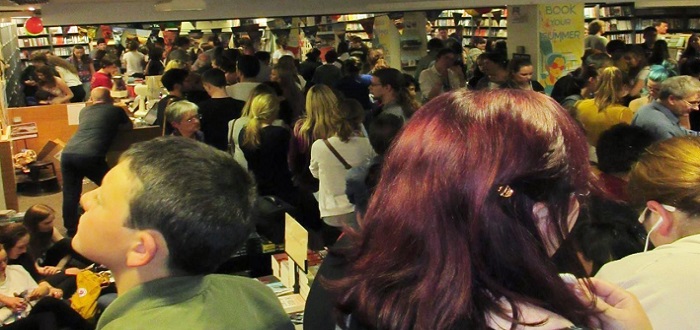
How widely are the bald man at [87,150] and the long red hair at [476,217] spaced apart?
5.33 metres

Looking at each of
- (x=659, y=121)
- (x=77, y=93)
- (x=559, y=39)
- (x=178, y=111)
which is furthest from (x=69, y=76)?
(x=659, y=121)

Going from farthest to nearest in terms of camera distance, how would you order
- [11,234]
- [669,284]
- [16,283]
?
[11,234]
[16,283]
[669,284]

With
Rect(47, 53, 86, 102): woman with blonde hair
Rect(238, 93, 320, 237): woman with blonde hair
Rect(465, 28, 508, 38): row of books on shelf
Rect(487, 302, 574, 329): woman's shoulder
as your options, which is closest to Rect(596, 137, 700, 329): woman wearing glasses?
Rect(487, 302, 574, 329): woman's shoulder

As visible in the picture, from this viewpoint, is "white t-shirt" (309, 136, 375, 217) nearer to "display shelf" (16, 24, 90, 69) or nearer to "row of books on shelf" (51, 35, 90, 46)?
"display shelf" (16, 24, 90, 69)

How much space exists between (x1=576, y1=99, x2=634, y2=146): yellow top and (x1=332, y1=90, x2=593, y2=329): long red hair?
3.95 metres

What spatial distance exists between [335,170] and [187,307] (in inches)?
121

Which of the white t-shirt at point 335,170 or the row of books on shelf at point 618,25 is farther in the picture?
the row of books on shelf at point 618,25

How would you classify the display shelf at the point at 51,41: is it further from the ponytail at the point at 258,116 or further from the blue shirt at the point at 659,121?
the blue shirt at the point at 659,121

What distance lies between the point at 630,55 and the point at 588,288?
6493mm

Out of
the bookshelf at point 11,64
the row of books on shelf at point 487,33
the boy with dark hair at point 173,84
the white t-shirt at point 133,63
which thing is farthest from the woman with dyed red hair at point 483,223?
the row of books on shelf at point 487,33

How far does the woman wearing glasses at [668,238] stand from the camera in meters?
1.63

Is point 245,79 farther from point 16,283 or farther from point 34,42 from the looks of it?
point 34,42

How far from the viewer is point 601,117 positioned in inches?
193

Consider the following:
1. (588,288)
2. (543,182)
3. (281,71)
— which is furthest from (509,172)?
(281,71)
